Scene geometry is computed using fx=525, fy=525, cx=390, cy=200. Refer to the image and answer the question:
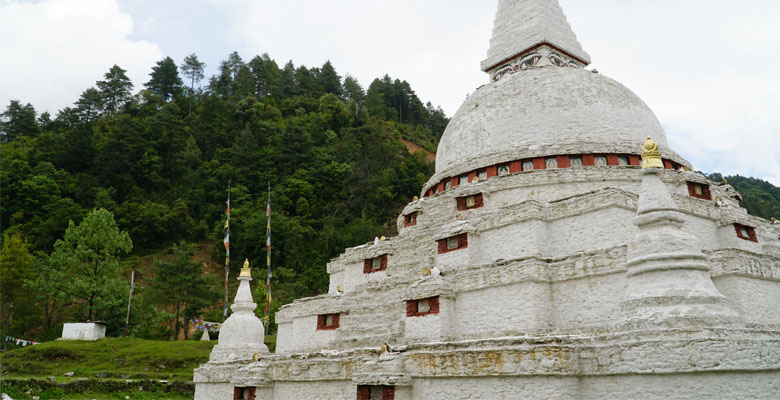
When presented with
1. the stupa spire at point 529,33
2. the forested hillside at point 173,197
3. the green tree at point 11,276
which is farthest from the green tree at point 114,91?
the stupa spire at point 529,33

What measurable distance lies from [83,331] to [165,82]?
186 ft

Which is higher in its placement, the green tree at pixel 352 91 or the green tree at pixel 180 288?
the green tree at pixel 352 91

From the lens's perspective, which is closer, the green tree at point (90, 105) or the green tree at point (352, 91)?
the green tree at point (90, 105)

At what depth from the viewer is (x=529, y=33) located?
78.2 ft

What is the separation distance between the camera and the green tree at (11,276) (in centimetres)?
3453

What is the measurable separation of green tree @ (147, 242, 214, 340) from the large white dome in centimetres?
2342

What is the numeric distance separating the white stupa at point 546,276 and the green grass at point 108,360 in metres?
9.82

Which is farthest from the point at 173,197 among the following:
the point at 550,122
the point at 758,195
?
the point at 758,195

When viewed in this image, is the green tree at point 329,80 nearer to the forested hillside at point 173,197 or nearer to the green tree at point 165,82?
the forested hillside at point 173,197

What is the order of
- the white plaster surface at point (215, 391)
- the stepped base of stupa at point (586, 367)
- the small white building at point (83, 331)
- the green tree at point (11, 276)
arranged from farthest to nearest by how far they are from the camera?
the green tree at point (11, 276) → the small white building at point (83, 331) → the white plaster surface at point (215, 391) → the stepped base of stupa at point (586, 367)

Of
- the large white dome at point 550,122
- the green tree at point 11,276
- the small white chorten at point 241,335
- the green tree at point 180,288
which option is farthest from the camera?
the green tree at point 180,288

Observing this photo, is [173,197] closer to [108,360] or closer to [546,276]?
[108,360]

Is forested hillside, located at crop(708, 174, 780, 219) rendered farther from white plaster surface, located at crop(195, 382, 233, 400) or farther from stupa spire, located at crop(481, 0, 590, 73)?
white plaster surface, located at crop(195, 382, 233, 400)

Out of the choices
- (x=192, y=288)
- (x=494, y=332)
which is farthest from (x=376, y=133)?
(x=494, y=332)
